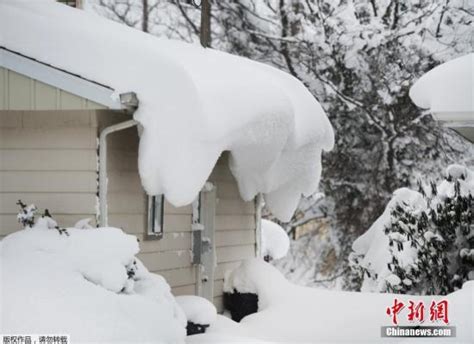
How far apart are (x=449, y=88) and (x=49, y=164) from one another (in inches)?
167

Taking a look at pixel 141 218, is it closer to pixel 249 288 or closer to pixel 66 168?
pixel 66 168

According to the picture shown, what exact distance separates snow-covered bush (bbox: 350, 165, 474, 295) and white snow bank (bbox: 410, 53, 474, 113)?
5.81ft

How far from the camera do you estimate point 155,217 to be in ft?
33.7

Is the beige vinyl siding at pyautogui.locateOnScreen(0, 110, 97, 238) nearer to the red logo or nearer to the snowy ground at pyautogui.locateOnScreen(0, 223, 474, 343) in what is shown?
the snowy ground at pyautogui.locateOnScreen(0, 223, 474, 343)

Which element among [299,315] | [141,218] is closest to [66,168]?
[141,218]

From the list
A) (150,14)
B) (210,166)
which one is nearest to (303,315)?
(210,166)

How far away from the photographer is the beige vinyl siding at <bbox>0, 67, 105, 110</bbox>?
895cm

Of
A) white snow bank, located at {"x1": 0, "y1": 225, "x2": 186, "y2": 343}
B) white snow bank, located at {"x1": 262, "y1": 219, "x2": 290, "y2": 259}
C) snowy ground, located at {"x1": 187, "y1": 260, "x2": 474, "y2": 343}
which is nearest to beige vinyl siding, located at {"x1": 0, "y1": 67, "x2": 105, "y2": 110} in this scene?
white snow bank, located at {"x1": 0, "y1": 225, "x2": 186, "y2": 343}

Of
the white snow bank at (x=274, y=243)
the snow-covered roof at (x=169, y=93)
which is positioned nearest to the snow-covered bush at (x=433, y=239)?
the snow-covered roof at (x=169, y=93)

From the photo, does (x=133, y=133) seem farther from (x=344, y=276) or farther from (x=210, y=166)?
(x=344, y=276)

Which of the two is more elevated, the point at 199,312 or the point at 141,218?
the point at 141,218

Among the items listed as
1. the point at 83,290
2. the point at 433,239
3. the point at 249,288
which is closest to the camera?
the point at 83,290

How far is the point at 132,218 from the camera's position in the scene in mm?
9906

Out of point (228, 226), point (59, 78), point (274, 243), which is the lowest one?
point (274, 243)
